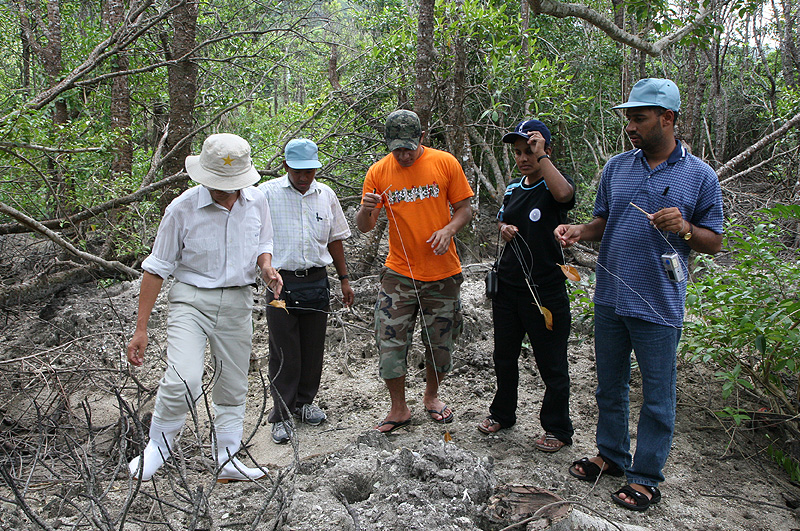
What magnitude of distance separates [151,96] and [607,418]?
25.6 feet

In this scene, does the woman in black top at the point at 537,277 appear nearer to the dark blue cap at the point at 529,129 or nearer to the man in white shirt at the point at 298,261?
the dark blue cap at the point at 529,129

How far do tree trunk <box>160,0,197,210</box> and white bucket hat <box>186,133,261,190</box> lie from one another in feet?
11.5

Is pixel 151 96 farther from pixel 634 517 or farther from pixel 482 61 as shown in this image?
pixel 634 517

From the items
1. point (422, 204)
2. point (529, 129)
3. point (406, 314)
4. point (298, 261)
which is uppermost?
point (529, 129)

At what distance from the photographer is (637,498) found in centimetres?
280

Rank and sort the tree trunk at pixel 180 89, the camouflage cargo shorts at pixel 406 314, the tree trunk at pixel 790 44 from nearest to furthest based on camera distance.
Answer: the camouflage cargo shorts at pixel 406 314 < the tree trunk at pixel 180 89 < the tree trunk at pixel 790 44

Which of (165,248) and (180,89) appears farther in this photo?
(180,89)

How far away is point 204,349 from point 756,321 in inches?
116

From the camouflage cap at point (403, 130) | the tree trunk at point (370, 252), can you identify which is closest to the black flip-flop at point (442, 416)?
the camouflage cap at point (403, 130)

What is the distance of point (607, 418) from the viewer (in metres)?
3.08

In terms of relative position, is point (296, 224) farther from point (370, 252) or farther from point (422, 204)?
point (370, 252)

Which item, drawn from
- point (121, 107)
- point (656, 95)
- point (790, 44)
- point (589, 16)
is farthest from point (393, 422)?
point (790, 44)

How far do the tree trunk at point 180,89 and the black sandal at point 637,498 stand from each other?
5.20 meters

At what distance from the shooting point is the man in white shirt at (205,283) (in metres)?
2.95
